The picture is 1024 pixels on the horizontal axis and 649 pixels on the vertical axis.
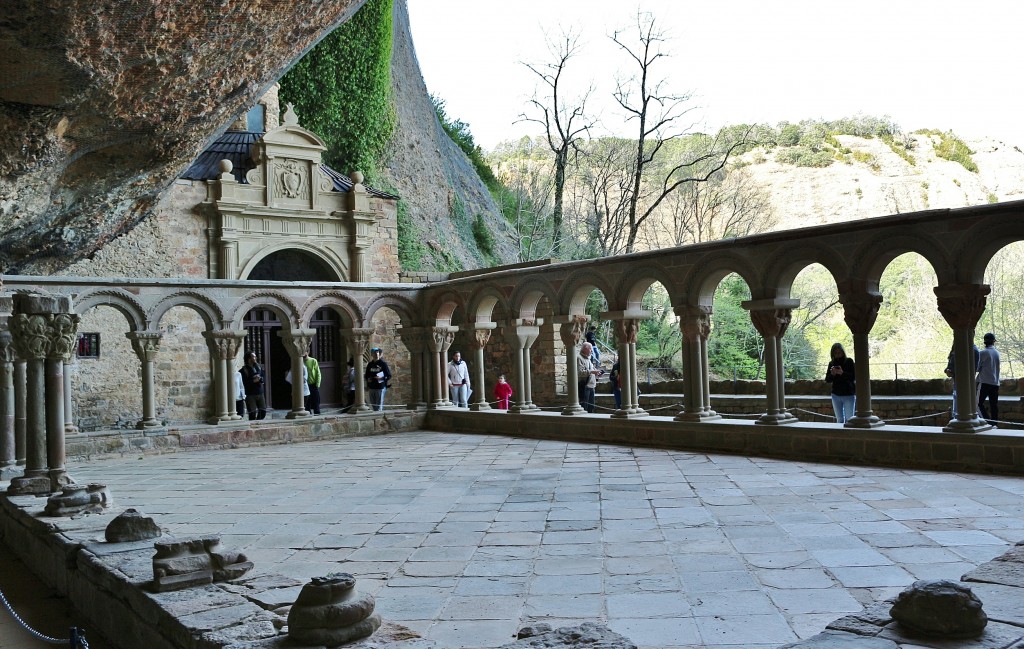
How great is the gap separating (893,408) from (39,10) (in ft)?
38.5

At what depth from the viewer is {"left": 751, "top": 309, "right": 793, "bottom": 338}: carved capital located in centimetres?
862

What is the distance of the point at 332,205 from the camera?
57.3ft

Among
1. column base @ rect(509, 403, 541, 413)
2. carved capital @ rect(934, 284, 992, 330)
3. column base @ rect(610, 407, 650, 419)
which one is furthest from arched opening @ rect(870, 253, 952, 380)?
carved capital @ rect(934, 284, 992, 330)

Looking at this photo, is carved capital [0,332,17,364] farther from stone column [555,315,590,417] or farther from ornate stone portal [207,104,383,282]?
ornate stone portal [207,104,383,282]

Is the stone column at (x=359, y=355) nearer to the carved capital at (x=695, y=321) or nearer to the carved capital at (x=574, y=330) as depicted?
the carved capital at (x=574, y=330)

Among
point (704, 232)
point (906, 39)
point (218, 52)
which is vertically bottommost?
point (218, 52)

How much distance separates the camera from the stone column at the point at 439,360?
42.8ft

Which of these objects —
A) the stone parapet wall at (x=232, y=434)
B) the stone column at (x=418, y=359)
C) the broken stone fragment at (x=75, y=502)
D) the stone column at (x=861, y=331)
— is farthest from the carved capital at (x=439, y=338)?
the broken stone fragment at (x=75, y=502)

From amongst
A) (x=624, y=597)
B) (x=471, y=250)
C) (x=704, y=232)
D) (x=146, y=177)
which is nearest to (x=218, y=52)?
(x=146, y=177)

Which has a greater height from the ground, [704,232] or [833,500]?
[704,232]

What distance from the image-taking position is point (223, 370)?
463 inches

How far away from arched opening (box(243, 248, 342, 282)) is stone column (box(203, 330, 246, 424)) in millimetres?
5784

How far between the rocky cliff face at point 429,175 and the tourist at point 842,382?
12.1 meters

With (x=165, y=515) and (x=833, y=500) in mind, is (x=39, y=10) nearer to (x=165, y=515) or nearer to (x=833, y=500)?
(x=165, y=515)
